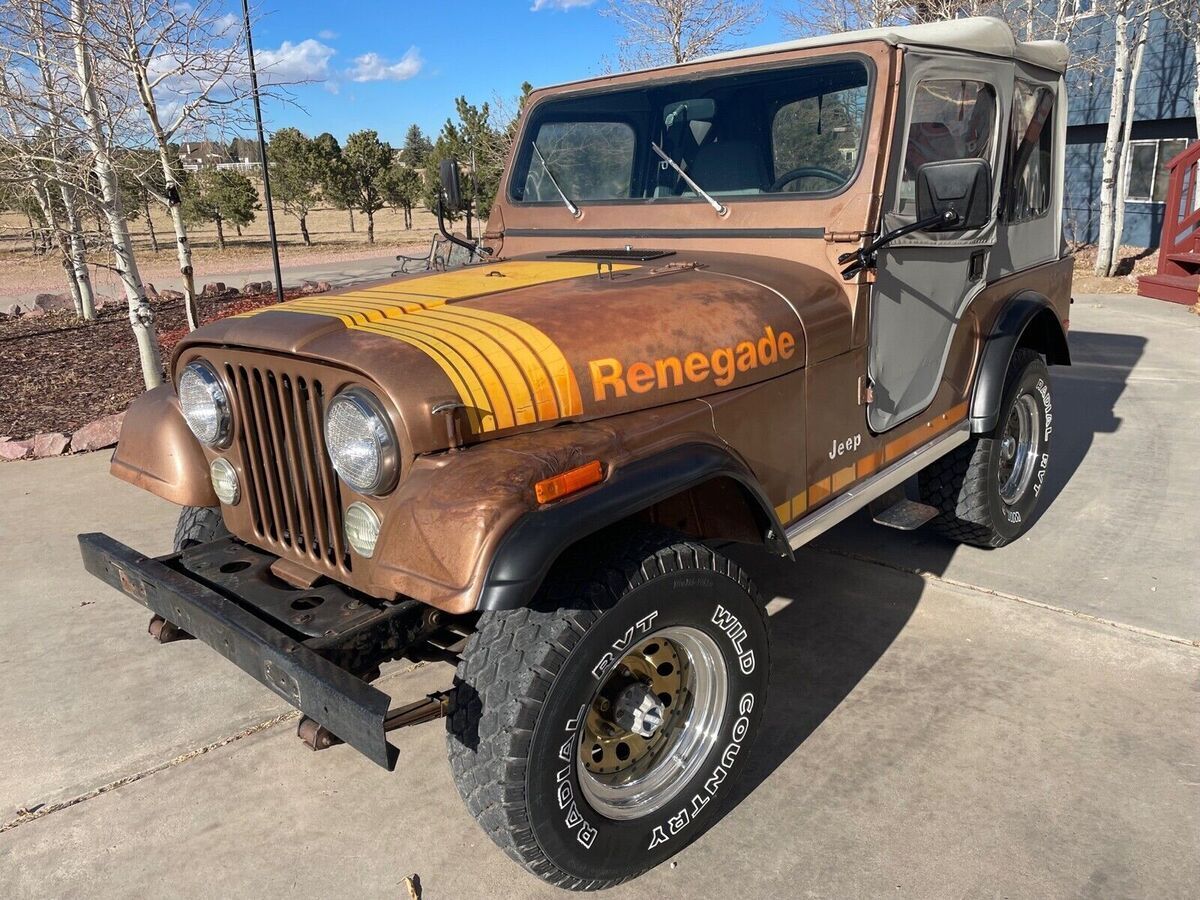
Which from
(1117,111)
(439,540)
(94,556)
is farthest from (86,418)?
(1117,111)

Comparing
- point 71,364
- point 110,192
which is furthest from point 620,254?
point 71,364

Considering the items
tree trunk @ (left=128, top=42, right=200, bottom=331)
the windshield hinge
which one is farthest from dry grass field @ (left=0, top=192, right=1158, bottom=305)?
the windshield hinge

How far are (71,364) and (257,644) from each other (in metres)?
8.36

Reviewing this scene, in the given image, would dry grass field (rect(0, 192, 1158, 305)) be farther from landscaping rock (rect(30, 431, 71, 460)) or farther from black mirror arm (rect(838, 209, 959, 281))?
black mirror arm (rect(838, 209, 959, 281))

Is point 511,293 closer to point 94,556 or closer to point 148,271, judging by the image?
point 94,556

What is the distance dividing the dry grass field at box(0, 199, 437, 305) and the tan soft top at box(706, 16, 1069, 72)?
11.6 metres

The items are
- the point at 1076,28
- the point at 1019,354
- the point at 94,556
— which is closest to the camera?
the point at 94,556

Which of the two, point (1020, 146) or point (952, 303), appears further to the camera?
point (1020, 146)

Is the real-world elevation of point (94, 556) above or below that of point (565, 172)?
below

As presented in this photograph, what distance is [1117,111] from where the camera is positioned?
40.4 feet

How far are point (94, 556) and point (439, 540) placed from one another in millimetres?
1381

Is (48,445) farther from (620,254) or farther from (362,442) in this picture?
(362,442)

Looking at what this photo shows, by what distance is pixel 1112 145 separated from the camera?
12.4 metres

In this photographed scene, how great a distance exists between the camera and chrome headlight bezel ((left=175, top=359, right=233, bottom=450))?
256 cm
